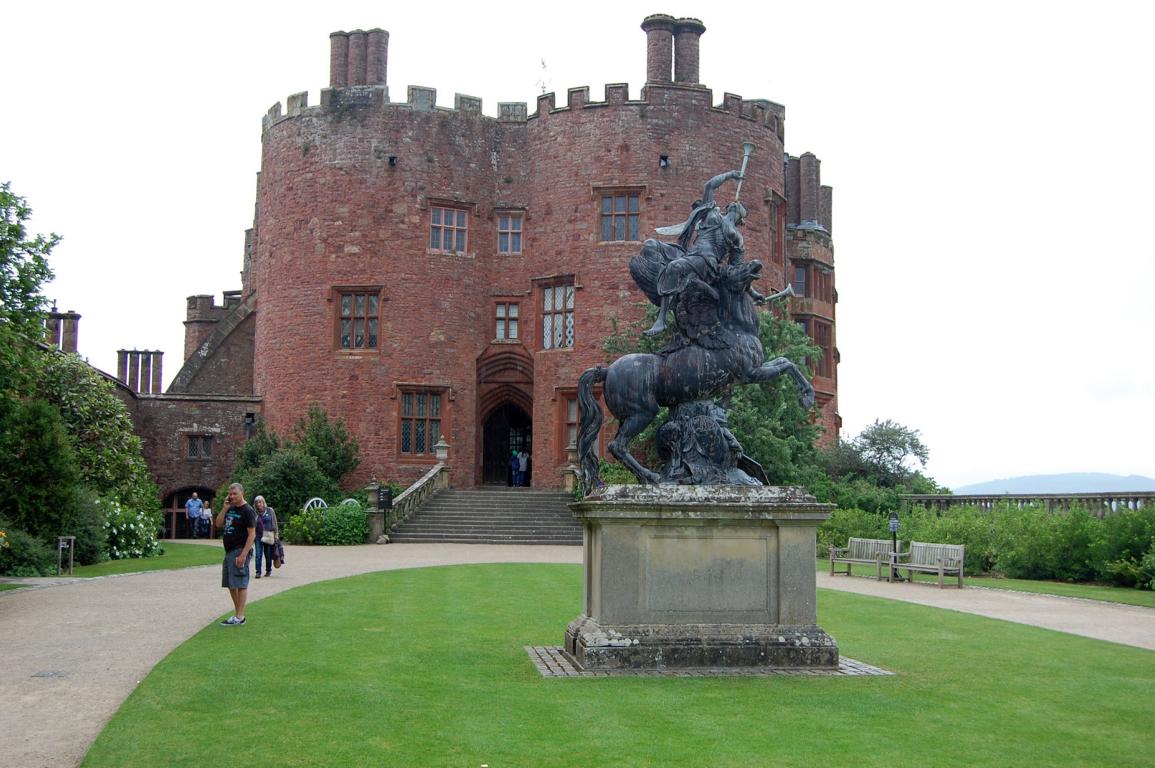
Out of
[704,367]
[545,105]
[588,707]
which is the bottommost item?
[588,707]

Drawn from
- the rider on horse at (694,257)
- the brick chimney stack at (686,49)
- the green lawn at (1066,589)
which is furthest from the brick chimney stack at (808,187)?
the rider on horse at (694,257)

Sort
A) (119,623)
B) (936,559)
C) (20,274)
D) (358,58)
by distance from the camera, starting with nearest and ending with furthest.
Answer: (119,623), (20,274), (936,559), (358,58)

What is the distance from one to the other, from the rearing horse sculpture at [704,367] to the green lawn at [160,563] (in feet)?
40.4

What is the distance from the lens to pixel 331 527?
100 ft

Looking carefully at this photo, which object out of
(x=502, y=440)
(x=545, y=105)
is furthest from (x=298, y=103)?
(x=502, y=440)

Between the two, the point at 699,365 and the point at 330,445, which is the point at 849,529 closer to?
the point at 330,445

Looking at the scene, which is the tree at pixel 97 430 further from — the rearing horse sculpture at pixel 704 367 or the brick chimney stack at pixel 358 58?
the rearing horse sculpture at pixel 704 367

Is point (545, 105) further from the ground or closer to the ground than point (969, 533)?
further from the ground

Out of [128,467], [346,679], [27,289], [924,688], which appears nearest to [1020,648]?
[924,688]

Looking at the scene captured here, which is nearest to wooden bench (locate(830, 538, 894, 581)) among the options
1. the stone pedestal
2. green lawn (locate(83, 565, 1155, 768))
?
green lawn (locate(83, 565, 1155, 768))

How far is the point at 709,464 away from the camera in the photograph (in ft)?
34.8

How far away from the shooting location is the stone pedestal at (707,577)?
9.87 meters

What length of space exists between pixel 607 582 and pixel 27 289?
11.1 metres

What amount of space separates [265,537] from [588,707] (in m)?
12.5
